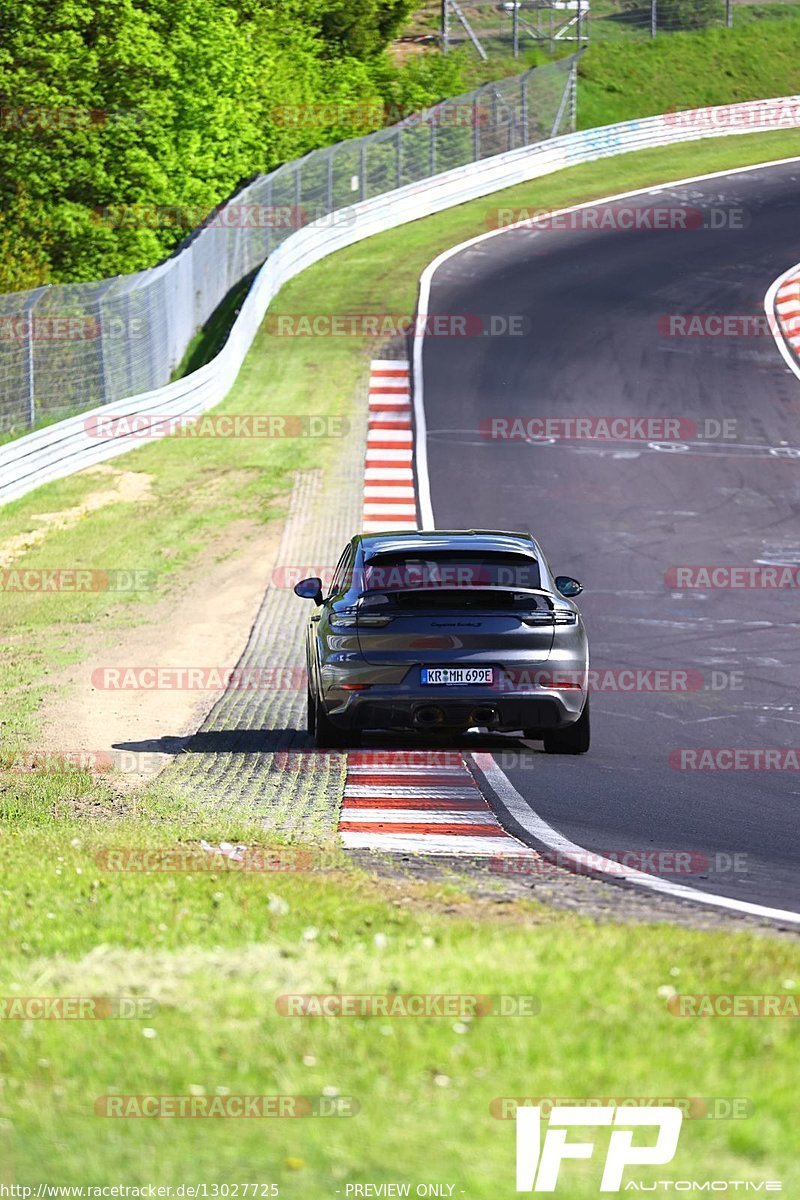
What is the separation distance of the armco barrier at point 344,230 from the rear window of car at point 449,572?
14.0 meters

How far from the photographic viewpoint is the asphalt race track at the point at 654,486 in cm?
1093

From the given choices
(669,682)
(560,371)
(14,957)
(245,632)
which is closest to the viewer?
(14,957)

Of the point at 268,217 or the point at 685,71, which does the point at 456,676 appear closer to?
the point at 268,217

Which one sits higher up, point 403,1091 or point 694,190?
point 694,190

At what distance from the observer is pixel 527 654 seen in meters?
12.1

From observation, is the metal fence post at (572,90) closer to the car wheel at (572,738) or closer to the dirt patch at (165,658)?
the dirt patch at (165,658)

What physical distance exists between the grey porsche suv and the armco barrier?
14.1 m

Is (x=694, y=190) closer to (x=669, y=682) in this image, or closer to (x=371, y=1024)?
(x=669, y=682)

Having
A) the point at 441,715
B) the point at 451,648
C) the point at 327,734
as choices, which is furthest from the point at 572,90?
the point at 441,715

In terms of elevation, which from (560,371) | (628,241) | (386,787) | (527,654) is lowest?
(386,787)

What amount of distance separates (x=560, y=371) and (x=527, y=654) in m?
21.5

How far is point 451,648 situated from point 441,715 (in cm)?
49

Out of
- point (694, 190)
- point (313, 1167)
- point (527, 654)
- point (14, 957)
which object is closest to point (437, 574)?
point (527, 654)

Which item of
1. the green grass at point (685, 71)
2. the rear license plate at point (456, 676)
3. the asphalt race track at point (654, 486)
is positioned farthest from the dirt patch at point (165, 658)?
the green grass at point (685, 71)
